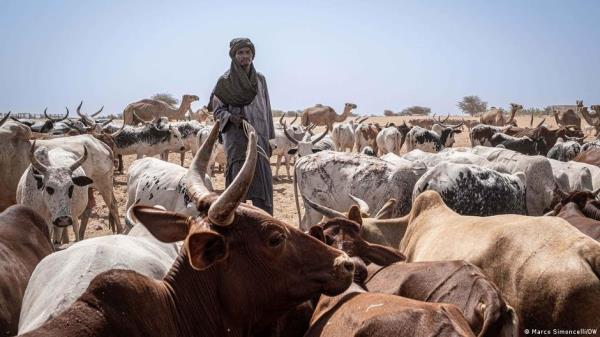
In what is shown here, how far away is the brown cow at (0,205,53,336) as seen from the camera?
378 centimetres

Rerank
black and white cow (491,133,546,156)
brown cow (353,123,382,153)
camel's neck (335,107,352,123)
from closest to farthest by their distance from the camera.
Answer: black and white cow (491,133,546,156)
brown cow (353,123,382,153)
camel's neck (335,107,352,123)

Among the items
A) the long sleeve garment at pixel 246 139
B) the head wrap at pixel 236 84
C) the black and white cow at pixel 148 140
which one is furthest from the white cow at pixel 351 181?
the black and white cow at pixel 148 140

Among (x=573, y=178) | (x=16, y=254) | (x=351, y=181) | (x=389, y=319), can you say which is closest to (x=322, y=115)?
(x=573, y=178)

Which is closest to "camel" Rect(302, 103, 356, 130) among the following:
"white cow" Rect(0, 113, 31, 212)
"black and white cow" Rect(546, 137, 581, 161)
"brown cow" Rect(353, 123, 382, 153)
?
"brown cow" Rect(353, 123, 382, 153)

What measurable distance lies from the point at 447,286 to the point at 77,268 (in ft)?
6.92

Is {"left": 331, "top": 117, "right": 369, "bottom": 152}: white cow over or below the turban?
below

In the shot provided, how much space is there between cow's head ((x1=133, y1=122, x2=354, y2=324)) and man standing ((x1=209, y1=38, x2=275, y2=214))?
3.50 metres

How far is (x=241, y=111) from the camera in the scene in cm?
661

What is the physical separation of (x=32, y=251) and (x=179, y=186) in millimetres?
3019

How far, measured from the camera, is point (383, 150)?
2456cm

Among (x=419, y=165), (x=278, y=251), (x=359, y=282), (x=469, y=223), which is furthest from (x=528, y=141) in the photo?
(x=278, y=251)

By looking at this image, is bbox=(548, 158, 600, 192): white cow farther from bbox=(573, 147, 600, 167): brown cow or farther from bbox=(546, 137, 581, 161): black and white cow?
bbox=(546, 137, 581, 161): black and white cow

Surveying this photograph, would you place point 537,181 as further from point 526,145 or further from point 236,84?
point 526,145

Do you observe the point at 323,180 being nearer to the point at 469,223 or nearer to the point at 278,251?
the point at 469,223
